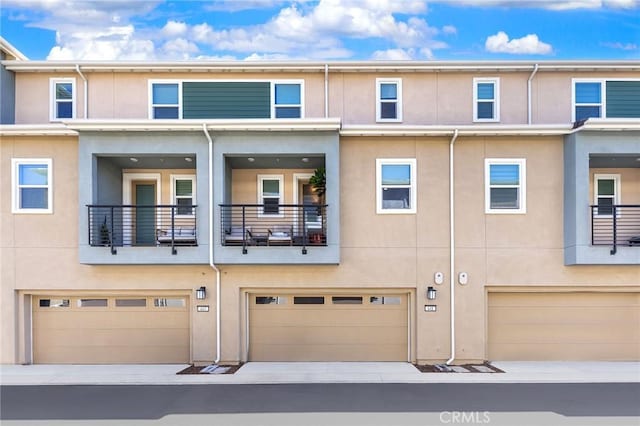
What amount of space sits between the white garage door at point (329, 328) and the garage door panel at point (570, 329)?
2.33 meters

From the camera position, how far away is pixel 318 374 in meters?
8.61

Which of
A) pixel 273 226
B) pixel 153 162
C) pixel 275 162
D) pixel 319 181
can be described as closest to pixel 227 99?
pixel 275 162

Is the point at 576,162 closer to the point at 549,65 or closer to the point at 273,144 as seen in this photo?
the point at 549,65

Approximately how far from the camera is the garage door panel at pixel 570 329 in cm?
975

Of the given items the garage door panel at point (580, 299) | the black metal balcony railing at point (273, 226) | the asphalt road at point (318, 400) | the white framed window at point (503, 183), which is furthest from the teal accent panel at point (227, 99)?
the garage door panel at point (580, 299)

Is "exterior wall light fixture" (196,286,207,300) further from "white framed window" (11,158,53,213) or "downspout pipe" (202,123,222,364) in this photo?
"white framed window" (11,158,53,213)

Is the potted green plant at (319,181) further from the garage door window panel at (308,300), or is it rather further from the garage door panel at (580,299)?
the garage door panel at (580,299)

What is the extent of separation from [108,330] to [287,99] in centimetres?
745

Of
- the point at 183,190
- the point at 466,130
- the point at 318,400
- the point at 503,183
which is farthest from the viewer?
the point at 183,190

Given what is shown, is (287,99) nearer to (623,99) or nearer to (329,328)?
(329,328)

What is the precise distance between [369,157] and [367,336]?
14.2 feet

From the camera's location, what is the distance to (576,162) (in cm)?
922

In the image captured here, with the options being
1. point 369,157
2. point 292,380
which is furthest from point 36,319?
point 369,157

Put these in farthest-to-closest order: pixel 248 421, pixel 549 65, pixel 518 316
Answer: pixel 549 65, pixel 518 316, pixel 248 421
